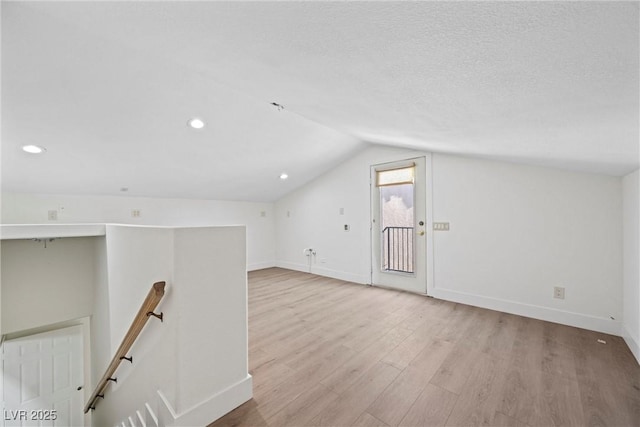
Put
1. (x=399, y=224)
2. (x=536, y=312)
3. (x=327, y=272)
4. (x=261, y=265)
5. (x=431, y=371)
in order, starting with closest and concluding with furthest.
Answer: (x=431, y=371)
(x=536, y=312)
(x=399, y=224)
(x=327, y=272)
(x=261, y=265)

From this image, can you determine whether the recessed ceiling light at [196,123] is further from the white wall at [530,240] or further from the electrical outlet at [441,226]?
the electrical outlet at [441,226]

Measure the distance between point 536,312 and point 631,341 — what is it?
2.37 feet

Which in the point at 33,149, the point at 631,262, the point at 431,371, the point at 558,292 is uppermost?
the point at 33,149

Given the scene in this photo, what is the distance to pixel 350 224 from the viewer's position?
15.4 feet

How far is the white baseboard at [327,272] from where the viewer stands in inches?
178

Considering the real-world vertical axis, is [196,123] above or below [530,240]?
above

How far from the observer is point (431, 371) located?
195cm

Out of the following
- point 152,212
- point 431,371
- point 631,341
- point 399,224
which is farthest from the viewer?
point 152,212

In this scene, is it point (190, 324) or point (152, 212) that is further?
point (152, 212)

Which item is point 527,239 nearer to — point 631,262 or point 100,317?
point 631,262

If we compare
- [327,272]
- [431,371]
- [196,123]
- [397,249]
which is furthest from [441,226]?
[196,123]

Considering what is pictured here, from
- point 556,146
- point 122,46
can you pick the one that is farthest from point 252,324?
point 556,146

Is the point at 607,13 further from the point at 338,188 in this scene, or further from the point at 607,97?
the point at 338,188

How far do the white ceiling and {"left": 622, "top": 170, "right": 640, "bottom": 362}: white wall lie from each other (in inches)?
8.4
